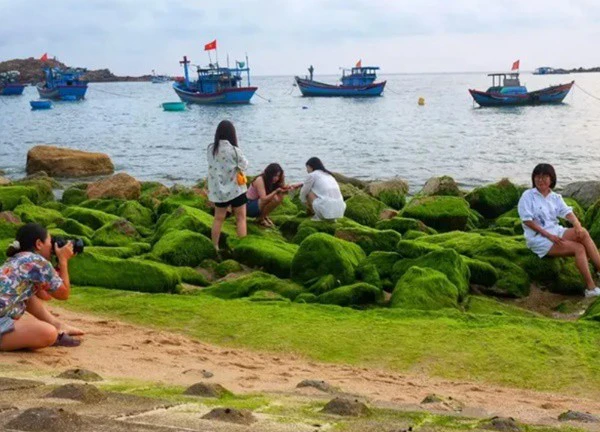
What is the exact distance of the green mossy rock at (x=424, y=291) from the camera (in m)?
8.70

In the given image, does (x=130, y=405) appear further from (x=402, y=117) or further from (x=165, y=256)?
(x=402, y=117)

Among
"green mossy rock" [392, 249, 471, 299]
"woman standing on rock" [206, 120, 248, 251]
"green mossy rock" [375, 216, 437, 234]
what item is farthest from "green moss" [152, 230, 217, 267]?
"green mossy rock" [375, 216, 437, 234]

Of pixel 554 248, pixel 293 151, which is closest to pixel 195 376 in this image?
pixel 554 248

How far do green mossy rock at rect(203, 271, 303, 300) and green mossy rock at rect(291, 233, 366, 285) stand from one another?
0.72 ft

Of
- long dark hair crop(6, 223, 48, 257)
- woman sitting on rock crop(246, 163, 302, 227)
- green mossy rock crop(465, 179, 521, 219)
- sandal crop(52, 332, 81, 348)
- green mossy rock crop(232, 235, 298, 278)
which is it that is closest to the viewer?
long dark hair crop(6, 223, 48, 257)

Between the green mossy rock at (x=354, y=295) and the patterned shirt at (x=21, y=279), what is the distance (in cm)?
316

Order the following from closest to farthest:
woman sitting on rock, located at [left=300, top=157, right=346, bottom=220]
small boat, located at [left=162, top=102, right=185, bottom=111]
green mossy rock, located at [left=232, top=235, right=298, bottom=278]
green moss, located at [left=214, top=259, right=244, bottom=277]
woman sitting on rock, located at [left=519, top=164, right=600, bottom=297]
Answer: woman sitting on rock, located at [left=519, top=164, right=600, bottom=297] → green mossy rock, located at [left=232, top=235, right=298, bottom=278] → green moss, located at [left=214, top=259, right=244, bottom=277] → woman sitting on rock, located at [left=300, top=157, right=346, bottom=220] → small boat, located at [left=162, top=102, right=185, bottom=111]

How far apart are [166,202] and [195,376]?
823cm

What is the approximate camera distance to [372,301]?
9102 mm

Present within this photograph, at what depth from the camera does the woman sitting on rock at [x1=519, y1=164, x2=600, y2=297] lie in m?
9.99

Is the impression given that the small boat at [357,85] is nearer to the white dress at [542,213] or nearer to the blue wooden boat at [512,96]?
the blue wooden boat at [512,96]

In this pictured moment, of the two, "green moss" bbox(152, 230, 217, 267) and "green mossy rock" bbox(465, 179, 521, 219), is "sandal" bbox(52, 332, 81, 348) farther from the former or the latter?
"green mossy rock" bbox(465, 179, 521, 219)

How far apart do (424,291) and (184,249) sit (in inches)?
134

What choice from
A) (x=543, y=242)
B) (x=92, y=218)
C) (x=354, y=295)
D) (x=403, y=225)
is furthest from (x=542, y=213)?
(x=92, y=218)
